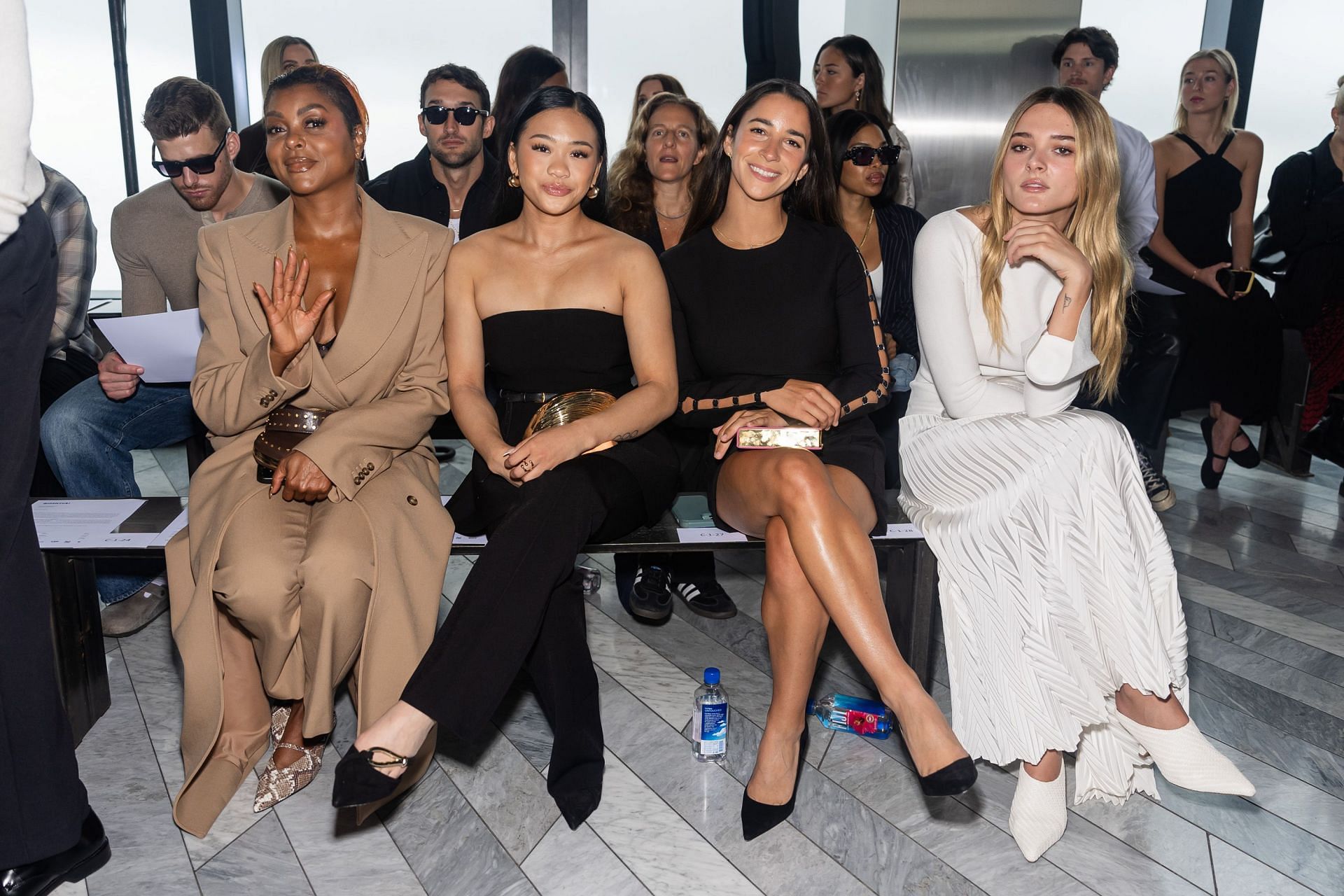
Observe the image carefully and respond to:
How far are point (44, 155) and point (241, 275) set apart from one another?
3.81m

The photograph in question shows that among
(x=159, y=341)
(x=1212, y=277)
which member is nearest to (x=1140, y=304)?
(x=1212, y=277)

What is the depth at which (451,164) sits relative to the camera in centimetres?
379

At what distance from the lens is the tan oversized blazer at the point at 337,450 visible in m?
2.32

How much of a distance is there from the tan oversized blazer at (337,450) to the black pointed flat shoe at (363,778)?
29 cm

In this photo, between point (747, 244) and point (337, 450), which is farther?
point (747, 244)

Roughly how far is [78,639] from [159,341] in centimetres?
86

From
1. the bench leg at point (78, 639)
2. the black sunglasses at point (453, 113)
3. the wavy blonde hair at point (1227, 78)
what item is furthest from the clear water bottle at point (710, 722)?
the wavy blonde hair at point (1227, 78)

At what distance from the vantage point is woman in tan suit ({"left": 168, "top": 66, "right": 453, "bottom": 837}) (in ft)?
7.54

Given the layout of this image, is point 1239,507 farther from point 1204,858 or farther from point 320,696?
point 320,696

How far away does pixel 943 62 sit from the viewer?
554 centimetres

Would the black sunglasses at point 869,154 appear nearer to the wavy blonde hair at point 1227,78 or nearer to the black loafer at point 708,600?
the black loafer at point 708,600

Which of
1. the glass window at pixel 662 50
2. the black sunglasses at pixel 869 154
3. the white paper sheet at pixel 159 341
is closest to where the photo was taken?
the white paper sheet at pixel 159 341

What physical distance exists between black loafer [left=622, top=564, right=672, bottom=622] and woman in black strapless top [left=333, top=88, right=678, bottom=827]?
0.67 metres

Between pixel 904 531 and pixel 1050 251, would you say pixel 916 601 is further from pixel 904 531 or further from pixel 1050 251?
pixel 1050 251
